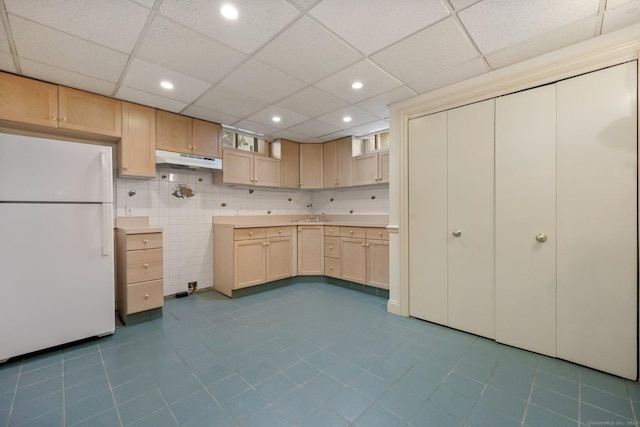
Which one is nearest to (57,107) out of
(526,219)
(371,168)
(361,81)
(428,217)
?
(361,81)

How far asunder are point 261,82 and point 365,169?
80.0 inches

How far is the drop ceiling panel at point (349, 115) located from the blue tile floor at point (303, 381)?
2.35m

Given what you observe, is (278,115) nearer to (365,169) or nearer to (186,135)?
(186,135)

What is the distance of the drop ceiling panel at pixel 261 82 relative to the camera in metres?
2.20

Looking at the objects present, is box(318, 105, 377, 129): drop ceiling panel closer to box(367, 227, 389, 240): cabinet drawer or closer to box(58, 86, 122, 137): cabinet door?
box(367, 227, 389, 240): cabinet drawer

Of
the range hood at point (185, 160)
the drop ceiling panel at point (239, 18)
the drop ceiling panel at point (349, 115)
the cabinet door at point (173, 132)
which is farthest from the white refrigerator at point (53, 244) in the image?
the drop ceiling panel at point (349, 115)

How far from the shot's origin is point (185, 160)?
3.14 m

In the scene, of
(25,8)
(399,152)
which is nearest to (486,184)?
(399,152)

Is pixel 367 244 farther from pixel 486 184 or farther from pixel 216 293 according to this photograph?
pixel 216 293

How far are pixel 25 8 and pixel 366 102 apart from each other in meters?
2.57

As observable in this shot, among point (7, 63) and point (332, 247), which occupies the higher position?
point (7, 63)

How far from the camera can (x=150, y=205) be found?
3.27 m

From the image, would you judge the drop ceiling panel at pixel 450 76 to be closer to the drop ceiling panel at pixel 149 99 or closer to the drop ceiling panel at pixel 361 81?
the drop ceiling panel at pixel 361 81

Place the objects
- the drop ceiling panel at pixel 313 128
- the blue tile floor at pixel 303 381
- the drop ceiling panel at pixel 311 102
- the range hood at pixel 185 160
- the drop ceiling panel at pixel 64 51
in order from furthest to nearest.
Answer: the drop ceiling panel at pixel 313 128, the range hood at pixel 185 160, the drop ceiling panel at pixel 311 102, the drop ceiling panel at pixel 64 51, the blue tile floor at pixel 303 381
